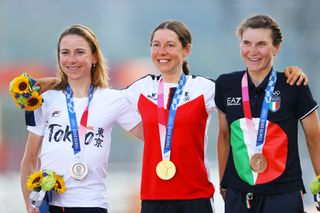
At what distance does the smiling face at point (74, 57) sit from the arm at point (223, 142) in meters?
0.85

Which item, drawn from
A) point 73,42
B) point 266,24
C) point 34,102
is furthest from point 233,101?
point 34,102

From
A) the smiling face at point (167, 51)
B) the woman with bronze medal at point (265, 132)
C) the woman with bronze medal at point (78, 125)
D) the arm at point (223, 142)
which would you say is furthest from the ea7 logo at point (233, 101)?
the woman with bronze medal at point (78, 125)

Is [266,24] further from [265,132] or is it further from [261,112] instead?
[265,132]

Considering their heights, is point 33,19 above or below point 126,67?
above

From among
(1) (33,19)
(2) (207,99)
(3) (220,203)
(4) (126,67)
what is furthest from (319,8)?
(2) (207,99)

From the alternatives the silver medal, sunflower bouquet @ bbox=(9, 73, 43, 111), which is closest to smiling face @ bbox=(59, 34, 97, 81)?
sunflower bouquet @ bbox=(9, 73, 43, 111)

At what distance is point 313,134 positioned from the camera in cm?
423

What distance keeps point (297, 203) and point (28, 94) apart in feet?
5.26

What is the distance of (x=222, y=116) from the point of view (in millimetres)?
4453

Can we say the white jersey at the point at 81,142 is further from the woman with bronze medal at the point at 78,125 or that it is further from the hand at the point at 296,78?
the hand at the point at 296,78

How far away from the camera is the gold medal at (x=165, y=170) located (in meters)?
4.38

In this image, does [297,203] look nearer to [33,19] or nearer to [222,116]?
[222,116]

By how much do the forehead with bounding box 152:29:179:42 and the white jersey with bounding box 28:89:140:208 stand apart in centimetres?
42

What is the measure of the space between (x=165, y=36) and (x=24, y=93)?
0.88m
